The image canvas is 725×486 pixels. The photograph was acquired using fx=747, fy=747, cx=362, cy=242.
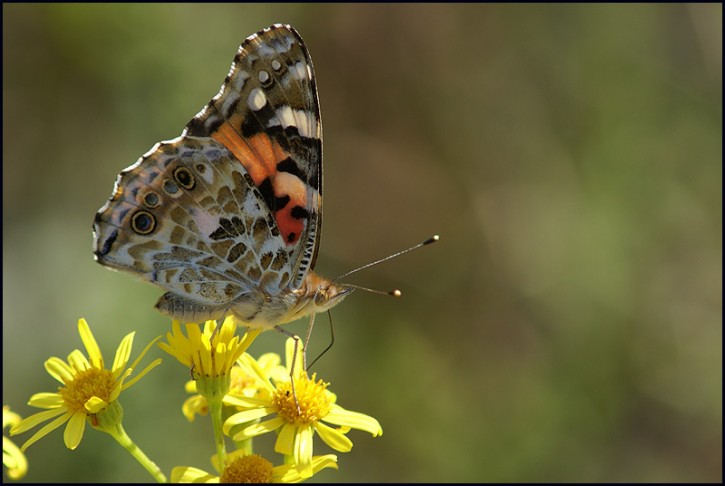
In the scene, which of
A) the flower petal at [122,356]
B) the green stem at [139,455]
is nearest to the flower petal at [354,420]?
the green stem at [139,455]

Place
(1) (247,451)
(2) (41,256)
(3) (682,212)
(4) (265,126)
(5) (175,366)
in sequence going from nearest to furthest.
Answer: (1) (247,451) → (4) (265,126) → (5) (175,366) → (2) (41,256) → (3) (682,212)

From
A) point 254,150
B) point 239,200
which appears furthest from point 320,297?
point 254,150

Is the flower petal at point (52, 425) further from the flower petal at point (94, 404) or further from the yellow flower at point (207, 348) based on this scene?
the yellow flower at point (207, 348)

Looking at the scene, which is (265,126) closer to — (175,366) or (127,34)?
(175,366)

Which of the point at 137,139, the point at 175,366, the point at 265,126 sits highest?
the point at 137,139

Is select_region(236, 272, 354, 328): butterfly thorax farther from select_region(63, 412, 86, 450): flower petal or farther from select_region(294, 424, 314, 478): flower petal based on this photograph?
select_region(63, 412, 86, 450): flower petal

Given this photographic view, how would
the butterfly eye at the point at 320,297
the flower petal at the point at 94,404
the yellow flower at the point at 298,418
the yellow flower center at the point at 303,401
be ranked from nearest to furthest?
the flower petal at the point at 94,404 → the yellow flower at the point at 298,418 → the yellow flower center at the point at 303,401 → the butterfly eye at the point at 320,297

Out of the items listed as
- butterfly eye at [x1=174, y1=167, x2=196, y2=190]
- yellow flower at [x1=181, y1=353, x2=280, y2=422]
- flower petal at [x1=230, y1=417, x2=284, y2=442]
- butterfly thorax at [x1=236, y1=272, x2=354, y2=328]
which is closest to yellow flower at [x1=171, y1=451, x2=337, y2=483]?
flower petal at [x1=230, y1=417, x2=284, y2=442]

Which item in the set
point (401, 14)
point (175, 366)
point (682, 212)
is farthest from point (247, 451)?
point (401, 14)
